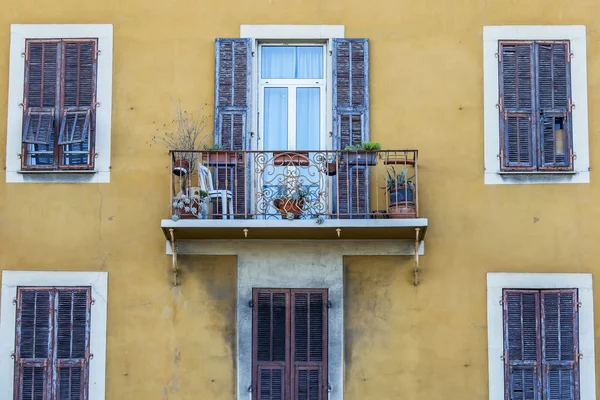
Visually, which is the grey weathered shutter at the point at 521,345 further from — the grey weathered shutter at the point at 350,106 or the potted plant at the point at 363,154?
the potted plant at the point at 363,154

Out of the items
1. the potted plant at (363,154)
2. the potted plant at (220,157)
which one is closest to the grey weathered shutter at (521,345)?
the potted plant at (363,154)

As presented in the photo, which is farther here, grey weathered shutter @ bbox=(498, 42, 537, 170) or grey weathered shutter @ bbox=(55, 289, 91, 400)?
grey weathered shutter @ bbox=(498, 42, 537, 170)

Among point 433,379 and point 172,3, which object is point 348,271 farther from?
point 172,3

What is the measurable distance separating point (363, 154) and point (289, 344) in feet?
7.76

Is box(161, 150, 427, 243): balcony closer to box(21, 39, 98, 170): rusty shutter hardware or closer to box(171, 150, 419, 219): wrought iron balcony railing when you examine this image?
box(171, 150, 419, 219): wrought iron balcony railing

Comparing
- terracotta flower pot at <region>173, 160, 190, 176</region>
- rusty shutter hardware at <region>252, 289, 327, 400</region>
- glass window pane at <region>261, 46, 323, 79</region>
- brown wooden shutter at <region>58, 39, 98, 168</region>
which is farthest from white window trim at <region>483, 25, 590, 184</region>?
brown wooden shutter at <region>58, 39, 98, 168</region>

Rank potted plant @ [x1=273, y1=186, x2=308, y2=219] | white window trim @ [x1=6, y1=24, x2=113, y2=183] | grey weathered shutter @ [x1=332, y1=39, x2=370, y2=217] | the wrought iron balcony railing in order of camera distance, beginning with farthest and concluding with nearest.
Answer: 1. white window trim @ [x1=6, y1=24, x2=113, y2=183]
2. grey weathered shutter @ [x1=332, y1=39, x2=370, y2=217]
3. the wrought iron balcony railing
4. potted plant @ [x1=273, y1=186, x2=308, y2=219]

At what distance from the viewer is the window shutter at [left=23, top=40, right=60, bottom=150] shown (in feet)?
31.8

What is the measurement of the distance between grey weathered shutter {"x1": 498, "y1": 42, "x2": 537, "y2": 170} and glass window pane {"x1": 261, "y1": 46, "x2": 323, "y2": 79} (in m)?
2.24

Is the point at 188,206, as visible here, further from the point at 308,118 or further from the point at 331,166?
the point at 308,118

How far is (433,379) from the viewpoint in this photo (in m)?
9.41

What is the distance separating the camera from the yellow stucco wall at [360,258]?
9.46 metres

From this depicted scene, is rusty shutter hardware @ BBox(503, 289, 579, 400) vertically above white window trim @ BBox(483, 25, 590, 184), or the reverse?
white window trim @ BBox(483, 25, 590, 184)

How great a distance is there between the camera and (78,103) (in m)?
9.81
